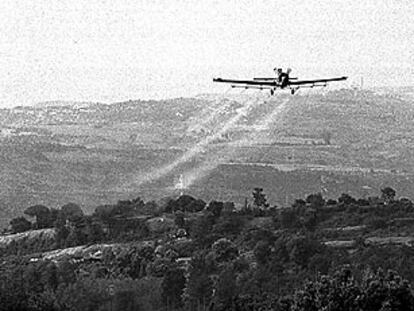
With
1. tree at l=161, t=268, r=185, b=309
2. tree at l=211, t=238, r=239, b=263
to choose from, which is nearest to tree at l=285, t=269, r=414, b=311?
tree at l=161, t=268, r=185, b=309

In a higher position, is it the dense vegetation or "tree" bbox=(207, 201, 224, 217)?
"tree" bbox=(207, 201, 224, 217)

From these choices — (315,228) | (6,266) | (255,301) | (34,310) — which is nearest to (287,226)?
(315,228)

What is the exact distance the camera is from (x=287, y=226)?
12456 centimetres

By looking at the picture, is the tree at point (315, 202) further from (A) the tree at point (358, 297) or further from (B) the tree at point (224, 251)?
(A) the tree at point (358, 297)

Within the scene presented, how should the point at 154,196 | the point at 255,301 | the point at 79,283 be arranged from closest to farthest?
the point at 255,301 < the point at 79,283 < the point at 154,196

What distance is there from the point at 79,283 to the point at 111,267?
13.8 meters

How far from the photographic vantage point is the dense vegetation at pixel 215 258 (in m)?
69.5

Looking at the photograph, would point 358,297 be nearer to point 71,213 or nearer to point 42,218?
point 42,218

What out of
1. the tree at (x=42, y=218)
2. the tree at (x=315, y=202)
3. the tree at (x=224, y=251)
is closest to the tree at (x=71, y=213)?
the tree at (x=42, y=218)

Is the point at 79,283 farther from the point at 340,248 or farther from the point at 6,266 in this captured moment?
the point at 340,248

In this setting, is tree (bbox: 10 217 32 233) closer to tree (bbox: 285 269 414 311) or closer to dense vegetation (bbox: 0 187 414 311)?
dense vegetation (bbox: 0 187 414 311)

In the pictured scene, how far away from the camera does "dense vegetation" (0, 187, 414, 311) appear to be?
6950 cm

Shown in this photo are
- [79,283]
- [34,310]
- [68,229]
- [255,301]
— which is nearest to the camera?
[34,310]

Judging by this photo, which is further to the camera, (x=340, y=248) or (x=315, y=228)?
(x=315, y=228)
